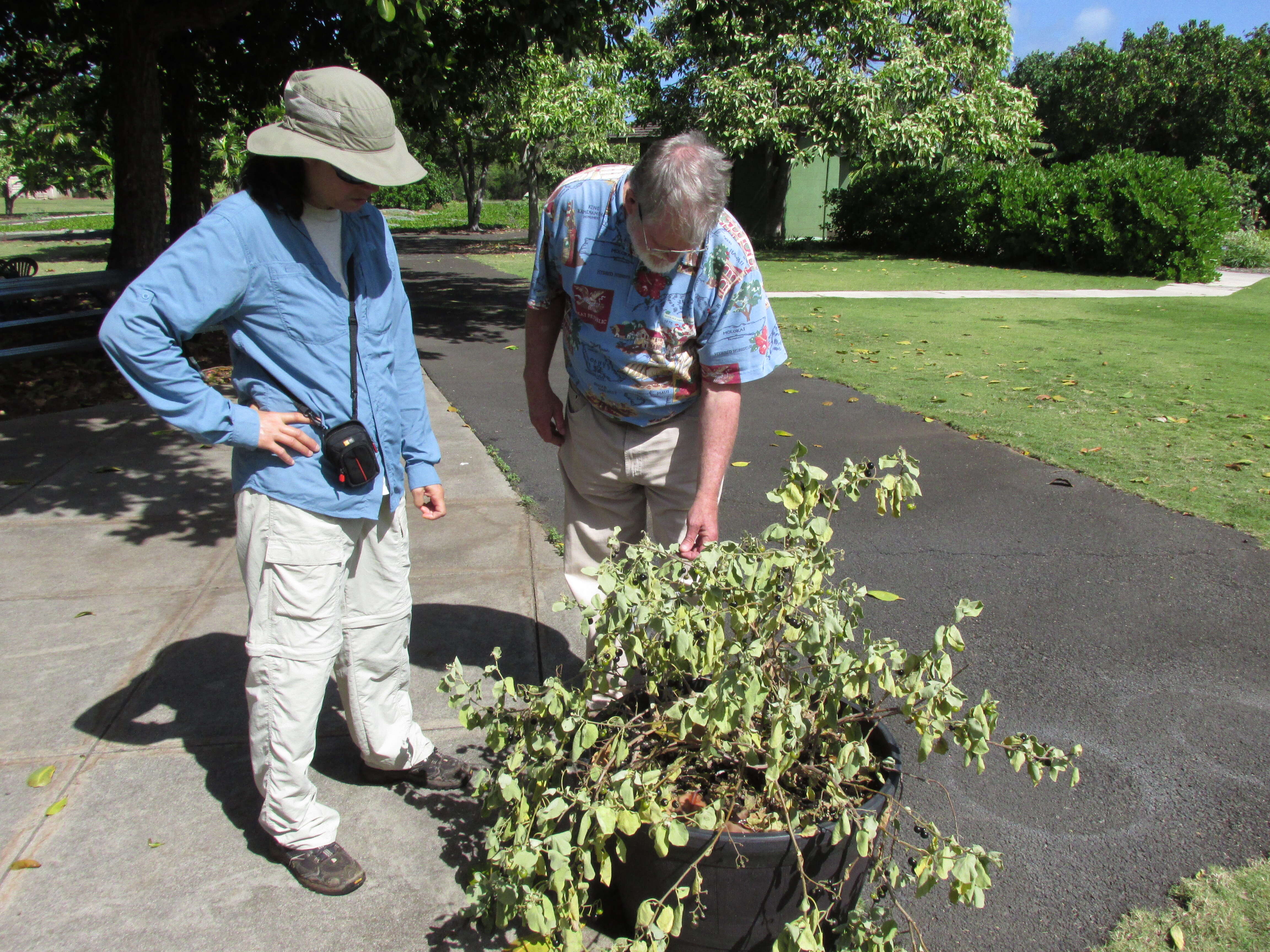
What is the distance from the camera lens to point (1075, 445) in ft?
21.0

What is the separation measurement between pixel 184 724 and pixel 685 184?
2395mm

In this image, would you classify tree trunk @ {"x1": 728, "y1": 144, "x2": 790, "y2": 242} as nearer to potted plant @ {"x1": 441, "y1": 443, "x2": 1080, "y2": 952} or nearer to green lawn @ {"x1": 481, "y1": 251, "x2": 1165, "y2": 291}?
green lawn @ {"x1": 481, "y1": 251, "x2": 1165, "y2": 291}

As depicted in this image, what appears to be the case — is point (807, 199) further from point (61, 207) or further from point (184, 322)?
point (61, 207)

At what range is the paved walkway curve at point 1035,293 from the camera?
50.3ft

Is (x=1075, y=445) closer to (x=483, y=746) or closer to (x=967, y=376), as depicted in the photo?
(x=967, y=376)

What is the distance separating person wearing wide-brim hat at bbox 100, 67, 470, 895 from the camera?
209 cm

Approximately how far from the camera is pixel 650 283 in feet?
8.05

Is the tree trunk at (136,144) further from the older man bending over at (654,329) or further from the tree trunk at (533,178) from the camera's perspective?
the tree trunk at (533,178)

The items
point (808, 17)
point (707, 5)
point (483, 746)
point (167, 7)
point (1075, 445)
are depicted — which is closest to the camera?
Answer: point (483, 746)

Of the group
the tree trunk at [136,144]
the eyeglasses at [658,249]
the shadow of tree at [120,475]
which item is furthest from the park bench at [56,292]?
the eyeglasses at [658,249]

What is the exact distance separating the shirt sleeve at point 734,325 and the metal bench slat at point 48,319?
7.66m

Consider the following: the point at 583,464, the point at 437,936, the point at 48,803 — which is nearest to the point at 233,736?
the point at 48,803

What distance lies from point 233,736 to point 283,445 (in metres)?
1.35

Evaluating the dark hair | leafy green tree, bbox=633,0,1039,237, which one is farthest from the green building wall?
the dark hair
